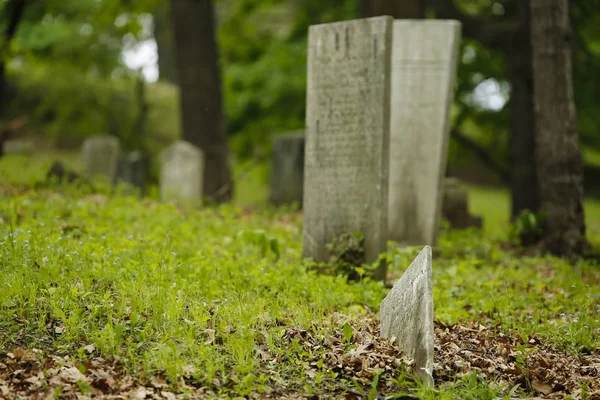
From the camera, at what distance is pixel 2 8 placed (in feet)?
42.3

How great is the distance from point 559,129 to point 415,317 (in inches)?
199

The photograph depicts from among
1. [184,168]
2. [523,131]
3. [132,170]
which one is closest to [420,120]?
[523,131]

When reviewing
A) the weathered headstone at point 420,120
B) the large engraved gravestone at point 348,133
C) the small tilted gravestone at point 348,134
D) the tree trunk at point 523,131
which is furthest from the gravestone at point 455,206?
the large engraved gravestone at point 348,133

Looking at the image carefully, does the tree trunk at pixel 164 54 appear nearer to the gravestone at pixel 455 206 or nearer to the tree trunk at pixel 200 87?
the tree trunk at pixel 200 87

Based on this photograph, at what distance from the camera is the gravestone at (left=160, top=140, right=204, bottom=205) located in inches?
487

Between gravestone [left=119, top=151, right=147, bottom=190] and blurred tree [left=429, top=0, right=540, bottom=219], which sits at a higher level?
blurred tree [left=429, top=0, right=540, bottom=219]

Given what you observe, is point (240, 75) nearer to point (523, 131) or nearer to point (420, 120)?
point (523, 131)

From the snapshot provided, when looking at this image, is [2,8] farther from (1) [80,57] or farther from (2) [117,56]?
Result: (2) [117,56]

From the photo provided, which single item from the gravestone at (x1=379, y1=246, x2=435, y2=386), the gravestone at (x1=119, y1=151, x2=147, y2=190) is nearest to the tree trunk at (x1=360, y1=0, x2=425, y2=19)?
the gravestone at (x1=379, y1=246, x2=435, y2=386)

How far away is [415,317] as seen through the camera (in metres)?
4.30

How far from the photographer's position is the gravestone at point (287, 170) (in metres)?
12.5

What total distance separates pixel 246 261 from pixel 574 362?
2781 millimetres

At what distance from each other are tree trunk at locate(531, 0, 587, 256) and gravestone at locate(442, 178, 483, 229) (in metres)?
3.03

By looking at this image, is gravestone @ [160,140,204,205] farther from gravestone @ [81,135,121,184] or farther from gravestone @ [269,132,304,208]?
gravestone @ [81,135,121,184]
